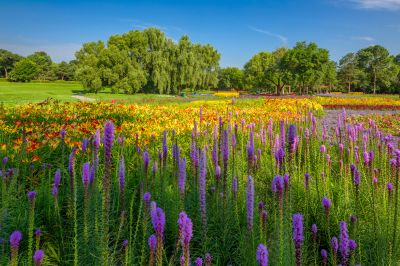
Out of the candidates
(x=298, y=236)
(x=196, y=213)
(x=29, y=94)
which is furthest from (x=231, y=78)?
(x=298, y=236)

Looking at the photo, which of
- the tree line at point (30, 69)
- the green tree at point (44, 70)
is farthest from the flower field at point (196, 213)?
the green tree at point (44, 70)

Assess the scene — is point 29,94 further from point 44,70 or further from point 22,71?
point 44,70

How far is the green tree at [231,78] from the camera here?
104250 mm

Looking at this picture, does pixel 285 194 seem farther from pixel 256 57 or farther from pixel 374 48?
pixel 374 48

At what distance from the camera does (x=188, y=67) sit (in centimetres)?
4281

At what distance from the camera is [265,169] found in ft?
16.8

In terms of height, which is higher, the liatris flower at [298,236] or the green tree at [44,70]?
the green tree at [44,70]

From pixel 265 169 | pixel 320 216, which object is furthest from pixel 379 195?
pixel 265 169

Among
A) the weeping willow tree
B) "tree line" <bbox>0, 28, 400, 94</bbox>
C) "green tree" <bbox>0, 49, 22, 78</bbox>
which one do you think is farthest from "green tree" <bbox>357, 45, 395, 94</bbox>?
"green tree" <bbox>0, 49, 22, 78</bbox>

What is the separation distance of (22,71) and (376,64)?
8423 centimetres

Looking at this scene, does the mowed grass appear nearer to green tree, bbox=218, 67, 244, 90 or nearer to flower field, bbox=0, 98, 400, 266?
flower field, bbox=0, 98, 400, 266

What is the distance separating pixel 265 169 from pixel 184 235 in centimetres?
400

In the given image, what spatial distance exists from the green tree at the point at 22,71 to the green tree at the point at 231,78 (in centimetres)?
5351

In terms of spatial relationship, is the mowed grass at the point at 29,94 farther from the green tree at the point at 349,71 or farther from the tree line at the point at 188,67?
the green tree at the point at 349,71
